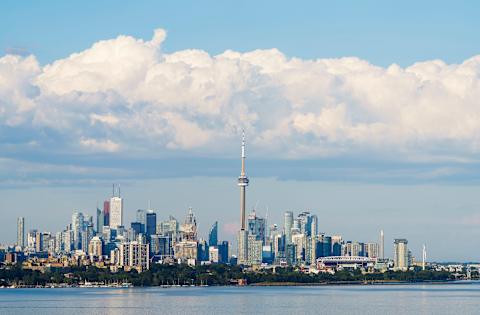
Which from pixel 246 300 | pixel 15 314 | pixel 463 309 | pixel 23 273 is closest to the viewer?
pixel 15 314

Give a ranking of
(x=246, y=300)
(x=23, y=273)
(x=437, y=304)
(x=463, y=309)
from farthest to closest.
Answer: (x=23, y=273) < (x=246, y=300) < (x=437, y=304) < (x=463, y=309)

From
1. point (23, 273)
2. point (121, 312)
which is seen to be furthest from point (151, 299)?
point (23, 273)

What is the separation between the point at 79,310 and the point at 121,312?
5.08 m

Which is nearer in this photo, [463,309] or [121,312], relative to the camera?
[121,312]

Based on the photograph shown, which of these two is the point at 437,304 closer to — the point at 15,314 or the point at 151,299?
the point at 151,299

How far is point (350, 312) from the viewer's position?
3797 inches

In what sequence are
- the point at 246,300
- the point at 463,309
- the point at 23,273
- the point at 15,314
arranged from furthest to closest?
the point at 23,273, the point at 246,300, the point at 463,309, the point at 15,314

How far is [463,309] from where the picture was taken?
335 feet

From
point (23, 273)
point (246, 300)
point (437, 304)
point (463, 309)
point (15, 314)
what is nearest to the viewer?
point (15, 314)

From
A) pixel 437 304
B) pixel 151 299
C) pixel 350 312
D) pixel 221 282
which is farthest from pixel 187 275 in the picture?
pixel 350 312

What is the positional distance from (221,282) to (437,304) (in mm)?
82792

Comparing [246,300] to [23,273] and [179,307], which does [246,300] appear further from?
[23,273]

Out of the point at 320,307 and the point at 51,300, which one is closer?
the point at 320,307

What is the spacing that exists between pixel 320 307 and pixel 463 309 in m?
→ 12.6
